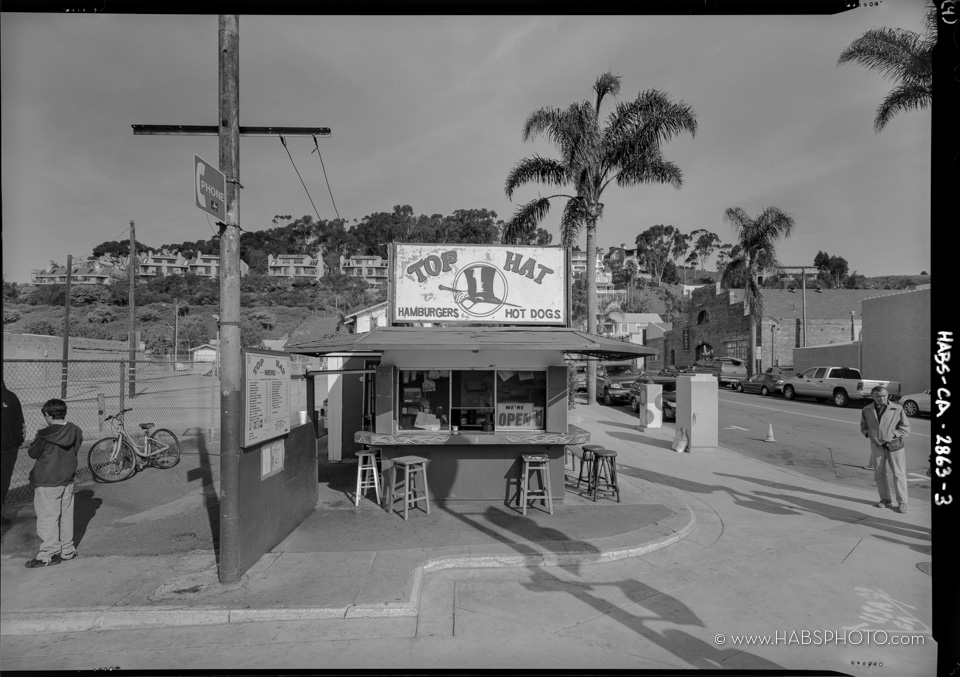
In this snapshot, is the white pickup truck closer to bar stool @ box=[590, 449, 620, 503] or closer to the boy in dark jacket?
bar stool @ box=[590, 449, 620, 503]

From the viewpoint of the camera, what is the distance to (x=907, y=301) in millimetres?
24766

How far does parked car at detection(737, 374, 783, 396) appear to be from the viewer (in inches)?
1092

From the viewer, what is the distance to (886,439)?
7289 mm

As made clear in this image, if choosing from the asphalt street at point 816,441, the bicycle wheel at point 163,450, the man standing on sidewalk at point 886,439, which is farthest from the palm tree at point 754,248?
the bicycle wheel at point 163,450

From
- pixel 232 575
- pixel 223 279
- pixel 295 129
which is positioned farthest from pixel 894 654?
pixel 295 129

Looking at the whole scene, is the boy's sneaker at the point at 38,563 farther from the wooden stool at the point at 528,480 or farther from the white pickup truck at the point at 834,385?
→ the white pickup truck at the point at 834,385

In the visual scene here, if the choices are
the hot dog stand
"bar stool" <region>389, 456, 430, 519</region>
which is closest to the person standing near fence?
the hot dog stand

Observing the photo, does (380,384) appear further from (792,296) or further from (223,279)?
(792,296)

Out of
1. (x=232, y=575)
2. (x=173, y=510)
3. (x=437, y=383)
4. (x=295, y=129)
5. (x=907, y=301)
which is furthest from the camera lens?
(x=907, y=301)

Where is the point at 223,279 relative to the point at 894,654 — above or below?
above

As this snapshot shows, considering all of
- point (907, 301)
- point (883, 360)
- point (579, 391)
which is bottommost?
point (579, 391)

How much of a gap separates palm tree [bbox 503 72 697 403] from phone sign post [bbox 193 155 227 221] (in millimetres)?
14359

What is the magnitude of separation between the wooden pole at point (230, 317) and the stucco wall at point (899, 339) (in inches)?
1099

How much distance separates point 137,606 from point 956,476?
5.96m
